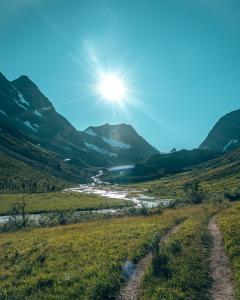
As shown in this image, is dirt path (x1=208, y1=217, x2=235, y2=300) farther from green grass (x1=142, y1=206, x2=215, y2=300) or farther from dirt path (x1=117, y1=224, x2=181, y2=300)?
dirt path (x1=117, y1=224, x2=181, y2=300)

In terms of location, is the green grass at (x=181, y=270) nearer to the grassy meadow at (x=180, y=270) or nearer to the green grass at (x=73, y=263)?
the grassy meadow at (x=180, y=270)

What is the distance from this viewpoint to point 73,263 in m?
27.7

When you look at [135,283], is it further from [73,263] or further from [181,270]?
[73,263]

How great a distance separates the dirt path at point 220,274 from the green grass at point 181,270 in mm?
381

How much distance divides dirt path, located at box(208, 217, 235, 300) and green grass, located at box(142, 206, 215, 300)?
38cm

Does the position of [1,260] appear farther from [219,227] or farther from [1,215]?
[1,215]

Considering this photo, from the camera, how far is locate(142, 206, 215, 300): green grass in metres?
20.1

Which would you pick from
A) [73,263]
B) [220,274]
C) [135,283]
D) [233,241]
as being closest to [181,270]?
[220,274]

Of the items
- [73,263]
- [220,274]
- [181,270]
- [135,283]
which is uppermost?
[73,263]

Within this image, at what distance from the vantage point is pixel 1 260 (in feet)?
108

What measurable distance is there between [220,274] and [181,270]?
7.35ft

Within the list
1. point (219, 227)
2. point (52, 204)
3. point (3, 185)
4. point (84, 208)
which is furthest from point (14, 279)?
point (3, 185)

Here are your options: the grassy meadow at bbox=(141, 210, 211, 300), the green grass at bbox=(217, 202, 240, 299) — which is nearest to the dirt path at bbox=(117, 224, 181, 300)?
the grassy meadow at bbox=(141, 210, 211, 300)

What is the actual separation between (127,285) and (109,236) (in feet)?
44.7
